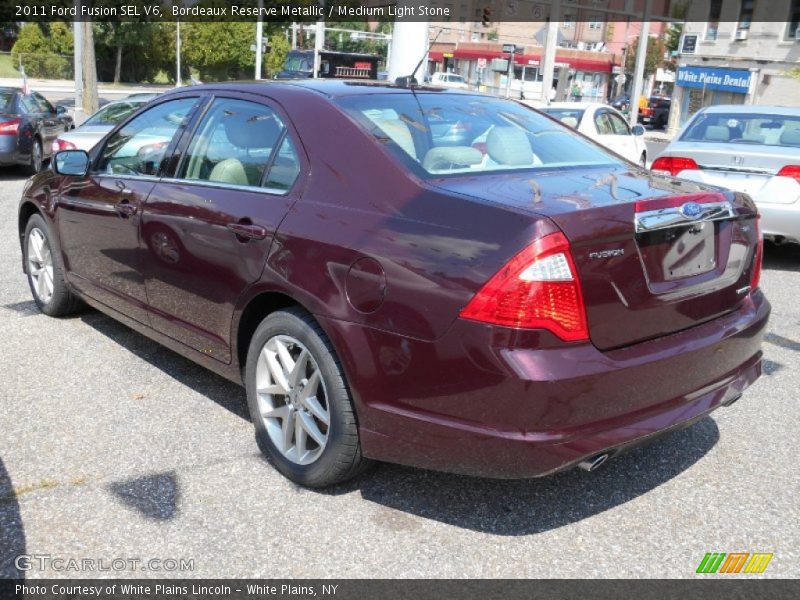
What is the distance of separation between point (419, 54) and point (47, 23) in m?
56.1

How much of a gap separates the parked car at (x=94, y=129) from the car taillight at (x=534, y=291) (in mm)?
7554

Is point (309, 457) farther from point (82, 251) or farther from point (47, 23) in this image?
point (47, 23)

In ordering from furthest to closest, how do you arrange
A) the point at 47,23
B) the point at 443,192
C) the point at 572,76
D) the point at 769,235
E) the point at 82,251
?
1. the point at 572,76
2. the point at 47,23
3. the point at 769,235
4. the point at 82,251
5. the point at 443,192

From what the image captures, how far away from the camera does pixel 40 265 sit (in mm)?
5617

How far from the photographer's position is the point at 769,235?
7879 millimetres

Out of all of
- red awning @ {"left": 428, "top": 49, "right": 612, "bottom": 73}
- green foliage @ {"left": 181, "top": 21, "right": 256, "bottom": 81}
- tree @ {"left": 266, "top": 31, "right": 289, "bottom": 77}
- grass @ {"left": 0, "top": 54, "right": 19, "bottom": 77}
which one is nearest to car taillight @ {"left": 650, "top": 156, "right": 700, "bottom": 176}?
grass @ {"left": 0, "top": 54, "right": 19, "bottom": 77}

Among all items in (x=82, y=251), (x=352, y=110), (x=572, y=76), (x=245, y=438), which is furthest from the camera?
(x=572, y=76)

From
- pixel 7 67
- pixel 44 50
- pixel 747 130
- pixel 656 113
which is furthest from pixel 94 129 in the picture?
pixel 44 50

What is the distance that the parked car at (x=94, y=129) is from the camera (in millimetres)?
9930

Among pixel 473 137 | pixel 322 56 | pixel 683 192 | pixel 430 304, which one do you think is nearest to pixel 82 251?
pixel 473 137

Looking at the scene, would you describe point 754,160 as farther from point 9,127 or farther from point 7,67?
point 7,67

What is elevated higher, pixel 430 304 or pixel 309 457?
pixel 430 304

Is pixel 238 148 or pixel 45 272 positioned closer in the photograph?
pixel 238 148

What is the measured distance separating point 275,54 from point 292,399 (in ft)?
222
